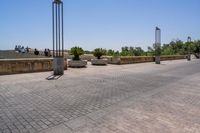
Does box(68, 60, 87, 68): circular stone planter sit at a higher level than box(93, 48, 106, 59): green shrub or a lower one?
lower

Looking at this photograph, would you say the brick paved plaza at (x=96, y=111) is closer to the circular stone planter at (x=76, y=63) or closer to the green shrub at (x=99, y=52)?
the circular stone planter at (x=76, y=63)

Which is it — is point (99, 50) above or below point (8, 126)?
above

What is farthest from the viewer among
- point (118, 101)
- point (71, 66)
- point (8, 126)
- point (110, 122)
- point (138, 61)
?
point (138, 61)

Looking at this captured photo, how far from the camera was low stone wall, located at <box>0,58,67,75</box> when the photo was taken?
12195 mm

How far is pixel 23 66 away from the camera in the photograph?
13.1 m

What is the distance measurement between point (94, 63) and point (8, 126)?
53.9 ft

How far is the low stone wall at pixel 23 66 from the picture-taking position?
12.2 m

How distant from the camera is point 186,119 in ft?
17.0

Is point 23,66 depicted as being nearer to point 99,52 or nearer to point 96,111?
point 96,111

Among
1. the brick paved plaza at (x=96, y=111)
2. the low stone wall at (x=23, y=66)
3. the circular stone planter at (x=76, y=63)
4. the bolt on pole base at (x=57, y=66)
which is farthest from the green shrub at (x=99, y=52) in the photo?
the brick paved plaza at (x=96, y=111)

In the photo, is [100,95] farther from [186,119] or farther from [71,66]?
[71,66]

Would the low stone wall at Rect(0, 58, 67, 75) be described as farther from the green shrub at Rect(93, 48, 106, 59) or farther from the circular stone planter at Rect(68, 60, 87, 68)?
the green shrub at Rect(93, 48, 106, 59)

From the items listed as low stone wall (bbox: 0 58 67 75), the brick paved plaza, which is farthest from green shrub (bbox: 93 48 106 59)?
the brick paved plaza

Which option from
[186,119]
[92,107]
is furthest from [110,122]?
[186,119]
